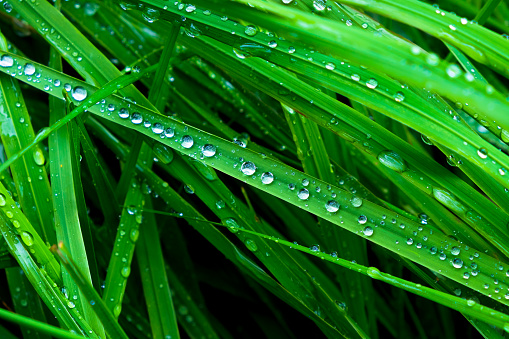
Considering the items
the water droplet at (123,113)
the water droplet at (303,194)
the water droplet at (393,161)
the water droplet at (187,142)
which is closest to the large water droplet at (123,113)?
the water droplet at (123,113)

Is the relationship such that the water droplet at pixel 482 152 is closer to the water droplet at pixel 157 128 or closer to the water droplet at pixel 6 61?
the water droplet at pixel 157 128

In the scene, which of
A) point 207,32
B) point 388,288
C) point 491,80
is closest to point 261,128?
point 207,32

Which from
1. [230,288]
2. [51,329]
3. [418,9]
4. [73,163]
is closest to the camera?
[51,329]

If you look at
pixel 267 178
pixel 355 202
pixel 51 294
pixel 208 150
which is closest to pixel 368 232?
pixel 355 202

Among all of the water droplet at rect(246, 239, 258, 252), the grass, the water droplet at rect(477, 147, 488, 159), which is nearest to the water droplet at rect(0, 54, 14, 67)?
the grass

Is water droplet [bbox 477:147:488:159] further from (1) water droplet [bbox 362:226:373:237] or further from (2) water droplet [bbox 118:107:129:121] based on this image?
(2) water droplet [bbox 118:107:129:121]

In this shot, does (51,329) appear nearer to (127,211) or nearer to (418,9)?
(127,211)
